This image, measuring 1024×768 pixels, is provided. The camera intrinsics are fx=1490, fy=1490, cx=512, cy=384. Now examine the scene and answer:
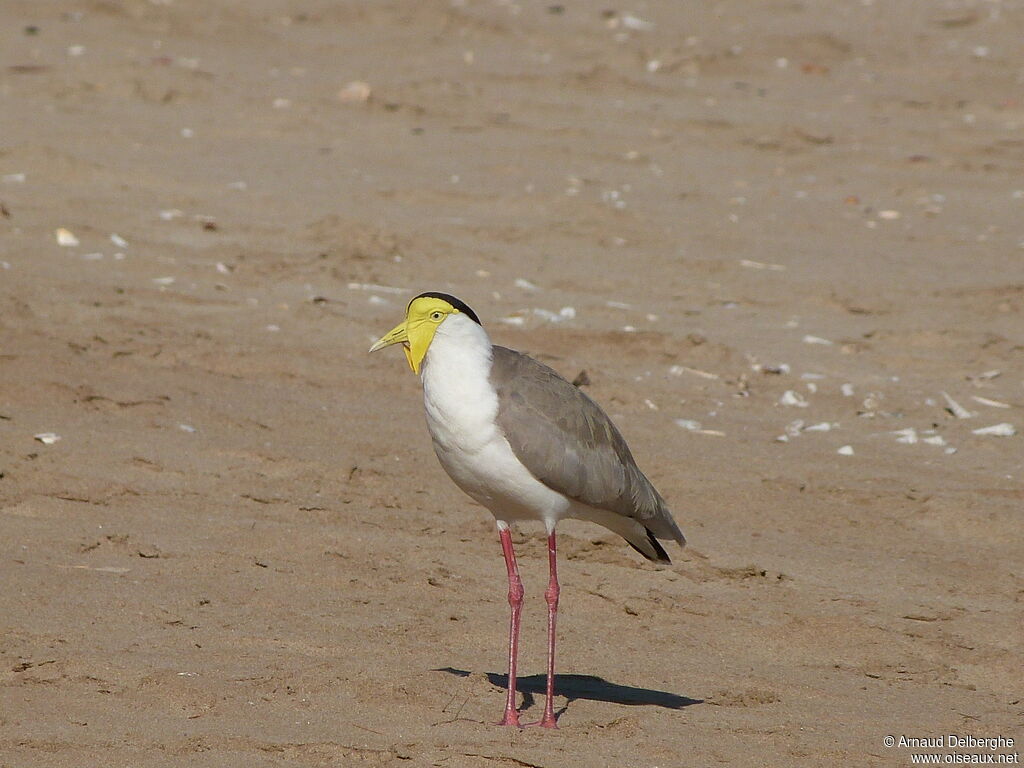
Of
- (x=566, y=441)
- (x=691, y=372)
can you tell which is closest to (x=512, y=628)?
(x=566, y=441)

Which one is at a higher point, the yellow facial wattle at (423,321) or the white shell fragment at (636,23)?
the white shell fragment at (636,23)

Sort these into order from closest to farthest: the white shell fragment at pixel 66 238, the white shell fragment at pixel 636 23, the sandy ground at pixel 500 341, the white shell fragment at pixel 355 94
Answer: the sandy ground at pixel 500 341, the white shell fragment at pixel 66 238, the white shell fragment at pixel 355 94, the white shell fragment at pixel 636 23

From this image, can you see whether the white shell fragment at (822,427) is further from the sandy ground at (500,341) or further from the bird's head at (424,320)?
the bird's head at (424,320)

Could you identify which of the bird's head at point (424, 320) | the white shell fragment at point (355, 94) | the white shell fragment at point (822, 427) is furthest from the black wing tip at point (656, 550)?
the white shell fragment at point (355, 94)

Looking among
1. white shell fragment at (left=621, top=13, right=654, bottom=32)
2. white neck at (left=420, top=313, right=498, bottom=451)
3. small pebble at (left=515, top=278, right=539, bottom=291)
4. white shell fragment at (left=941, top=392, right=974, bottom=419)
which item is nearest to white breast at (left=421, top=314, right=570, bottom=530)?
white neck at (left=420, top=313, right=498, bottom=451)

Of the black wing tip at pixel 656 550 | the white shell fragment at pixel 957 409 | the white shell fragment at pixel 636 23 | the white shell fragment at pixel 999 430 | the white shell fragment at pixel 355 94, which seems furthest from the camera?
the white shell fragment at pixel 636 23

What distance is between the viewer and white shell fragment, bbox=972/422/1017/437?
25.8 feet

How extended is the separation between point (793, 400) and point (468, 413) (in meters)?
3.80

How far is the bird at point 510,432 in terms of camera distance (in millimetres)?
4879

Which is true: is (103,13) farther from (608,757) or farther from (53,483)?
(608,757)

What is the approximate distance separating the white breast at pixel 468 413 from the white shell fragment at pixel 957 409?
152 inches

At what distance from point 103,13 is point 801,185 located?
292 inches

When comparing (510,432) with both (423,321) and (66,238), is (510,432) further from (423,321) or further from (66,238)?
(66,238)

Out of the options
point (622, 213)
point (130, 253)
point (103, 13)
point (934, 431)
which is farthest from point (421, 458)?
point (103, 13)
